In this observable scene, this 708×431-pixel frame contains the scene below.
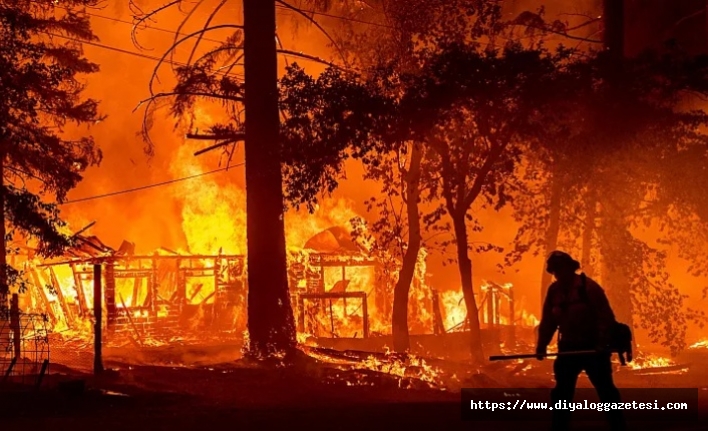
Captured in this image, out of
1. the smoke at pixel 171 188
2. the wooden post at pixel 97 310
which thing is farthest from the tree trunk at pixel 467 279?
the smoke at pixel 171 188

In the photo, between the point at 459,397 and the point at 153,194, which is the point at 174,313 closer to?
the point at 153,194

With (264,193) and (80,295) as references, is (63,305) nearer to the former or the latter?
(80,295)

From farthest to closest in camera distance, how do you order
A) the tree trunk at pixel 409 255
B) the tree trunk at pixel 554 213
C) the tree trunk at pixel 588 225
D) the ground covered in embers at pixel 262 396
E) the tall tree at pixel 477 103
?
the tree trunk at pixel 588 225, the tree trunk at pixel 554 213, the tree trunk at pixel 409 255, the tall tree at pixel 477 103, the ground covered in embers at pixel 262 396

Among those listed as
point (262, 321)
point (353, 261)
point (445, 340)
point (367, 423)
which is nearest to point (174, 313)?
point (353, 261)

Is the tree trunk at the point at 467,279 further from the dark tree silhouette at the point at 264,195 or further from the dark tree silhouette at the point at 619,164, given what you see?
the dark tree silhouette at the point at 264,195

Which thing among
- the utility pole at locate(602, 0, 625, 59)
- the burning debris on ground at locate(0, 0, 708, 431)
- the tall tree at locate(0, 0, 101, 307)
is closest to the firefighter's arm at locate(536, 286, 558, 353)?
the burning debris on ground at locate(0, 0, 708, 431)

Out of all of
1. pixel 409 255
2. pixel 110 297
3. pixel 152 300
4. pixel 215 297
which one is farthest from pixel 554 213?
pixel 152 300

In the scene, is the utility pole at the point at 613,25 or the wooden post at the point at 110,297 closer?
the utility pole at the point at 613,25

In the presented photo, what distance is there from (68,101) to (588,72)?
10090 mm

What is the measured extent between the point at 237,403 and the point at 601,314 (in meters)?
5.49

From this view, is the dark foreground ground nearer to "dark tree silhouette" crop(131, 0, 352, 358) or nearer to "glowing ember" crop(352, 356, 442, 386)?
"glowing ember" crop(352, 356, 442, 386)

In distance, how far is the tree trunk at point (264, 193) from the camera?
639 inches

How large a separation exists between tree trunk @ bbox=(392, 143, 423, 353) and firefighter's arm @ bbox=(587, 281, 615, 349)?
8.23 meters

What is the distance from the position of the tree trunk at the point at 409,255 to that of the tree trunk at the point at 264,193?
7.02 ft
